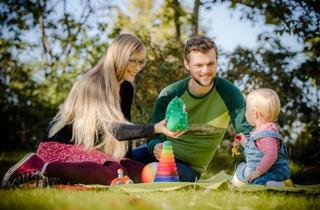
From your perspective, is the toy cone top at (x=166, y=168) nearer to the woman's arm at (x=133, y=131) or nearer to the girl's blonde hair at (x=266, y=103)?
the woman's arm at (x=133, y=131)

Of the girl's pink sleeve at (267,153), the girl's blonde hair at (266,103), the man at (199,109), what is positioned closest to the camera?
the girl's pink sleeve at (267,153)

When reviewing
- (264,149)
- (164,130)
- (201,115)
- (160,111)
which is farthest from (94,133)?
(264,149)

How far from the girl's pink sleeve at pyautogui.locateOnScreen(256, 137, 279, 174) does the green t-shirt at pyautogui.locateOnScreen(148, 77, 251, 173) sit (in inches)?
29.9

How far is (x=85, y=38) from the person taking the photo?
827 cm

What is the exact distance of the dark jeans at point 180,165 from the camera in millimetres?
4422

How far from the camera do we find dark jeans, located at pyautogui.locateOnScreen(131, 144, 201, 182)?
4.42 metres

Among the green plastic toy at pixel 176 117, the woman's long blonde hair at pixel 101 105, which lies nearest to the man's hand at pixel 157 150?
the woman's long blonde hair at pixel 101 105

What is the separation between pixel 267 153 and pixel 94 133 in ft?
4.42

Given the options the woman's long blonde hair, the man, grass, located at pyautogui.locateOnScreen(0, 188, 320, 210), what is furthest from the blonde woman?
the man

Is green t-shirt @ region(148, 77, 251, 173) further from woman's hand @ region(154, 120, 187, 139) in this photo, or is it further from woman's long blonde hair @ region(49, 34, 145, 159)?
woman's hand @ region(154, 120, 187, 139)

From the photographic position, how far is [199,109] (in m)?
4.64

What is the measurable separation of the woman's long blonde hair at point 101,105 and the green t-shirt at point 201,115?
1.80ft

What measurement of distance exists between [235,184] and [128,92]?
1328 mm

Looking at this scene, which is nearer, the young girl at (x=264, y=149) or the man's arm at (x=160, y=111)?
the young girl at (x=264, y=149)
